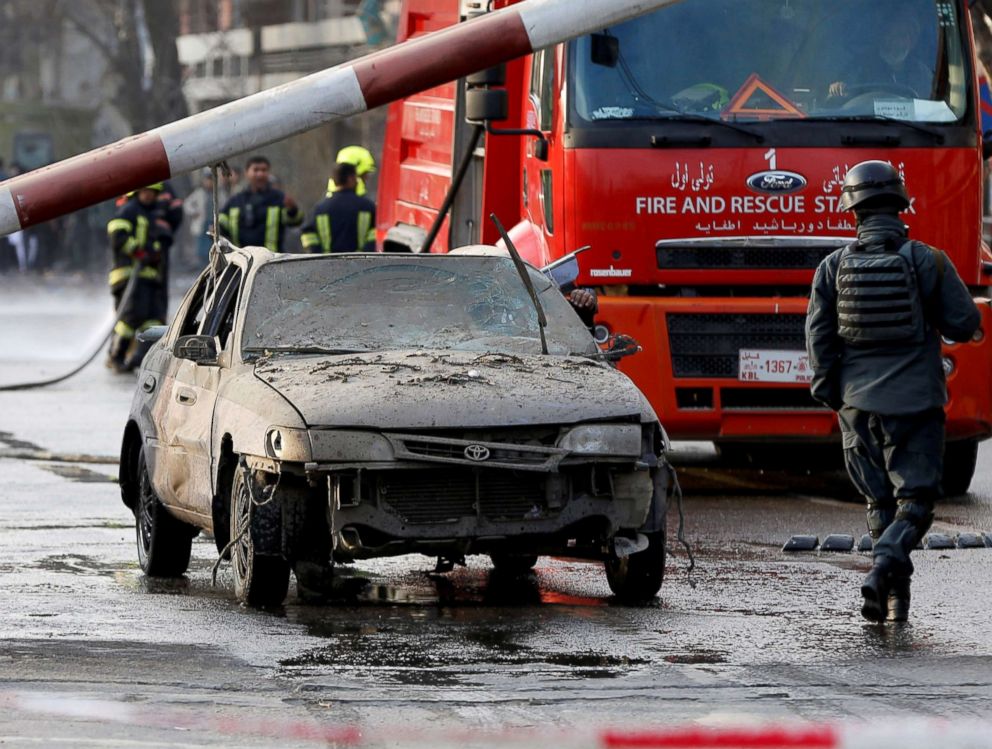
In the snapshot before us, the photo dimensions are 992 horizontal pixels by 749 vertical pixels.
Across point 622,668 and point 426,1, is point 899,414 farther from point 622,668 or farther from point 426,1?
point 426,1

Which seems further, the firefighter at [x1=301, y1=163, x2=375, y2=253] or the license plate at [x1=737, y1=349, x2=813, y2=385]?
the firefighter at [x1=301, y1=163, x2=375, y2=253]

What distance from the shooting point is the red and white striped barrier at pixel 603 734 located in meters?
6.14

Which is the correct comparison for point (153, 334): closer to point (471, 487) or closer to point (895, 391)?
point (471, 487)

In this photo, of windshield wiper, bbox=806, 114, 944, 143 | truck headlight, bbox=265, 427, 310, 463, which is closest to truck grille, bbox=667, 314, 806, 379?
windshield wiper, bbox=806, 114, 944, 143

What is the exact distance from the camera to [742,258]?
12.7 meters

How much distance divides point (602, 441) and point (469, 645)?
1.08 m

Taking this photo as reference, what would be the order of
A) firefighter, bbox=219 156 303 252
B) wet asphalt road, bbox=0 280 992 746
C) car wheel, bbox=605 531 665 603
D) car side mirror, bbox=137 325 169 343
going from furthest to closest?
firefighter, bbox=219 156 303 252 → car side mirror, bbox=137 325 169 343 → car wheel, bbox=605 531 665 603 → wet asphalt road, bbox=0 280 992 746

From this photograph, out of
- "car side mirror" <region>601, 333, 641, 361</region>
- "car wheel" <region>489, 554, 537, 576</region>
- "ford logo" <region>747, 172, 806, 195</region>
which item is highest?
"ford logo" <region>747, 172, 806, 195</region>

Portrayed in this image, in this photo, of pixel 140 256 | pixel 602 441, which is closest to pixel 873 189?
pixel 602 441

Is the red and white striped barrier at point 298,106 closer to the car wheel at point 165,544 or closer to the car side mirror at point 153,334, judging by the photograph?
the car wheel at point 165,544

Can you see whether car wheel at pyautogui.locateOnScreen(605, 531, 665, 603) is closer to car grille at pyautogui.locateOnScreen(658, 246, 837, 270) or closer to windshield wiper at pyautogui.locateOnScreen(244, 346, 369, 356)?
windshield wiper at pyautogui.locateOnScreen(244, 346, 369, 356)

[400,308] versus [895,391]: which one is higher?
[400,308]

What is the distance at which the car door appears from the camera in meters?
9.44

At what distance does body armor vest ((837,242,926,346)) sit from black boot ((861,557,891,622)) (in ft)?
2.80
